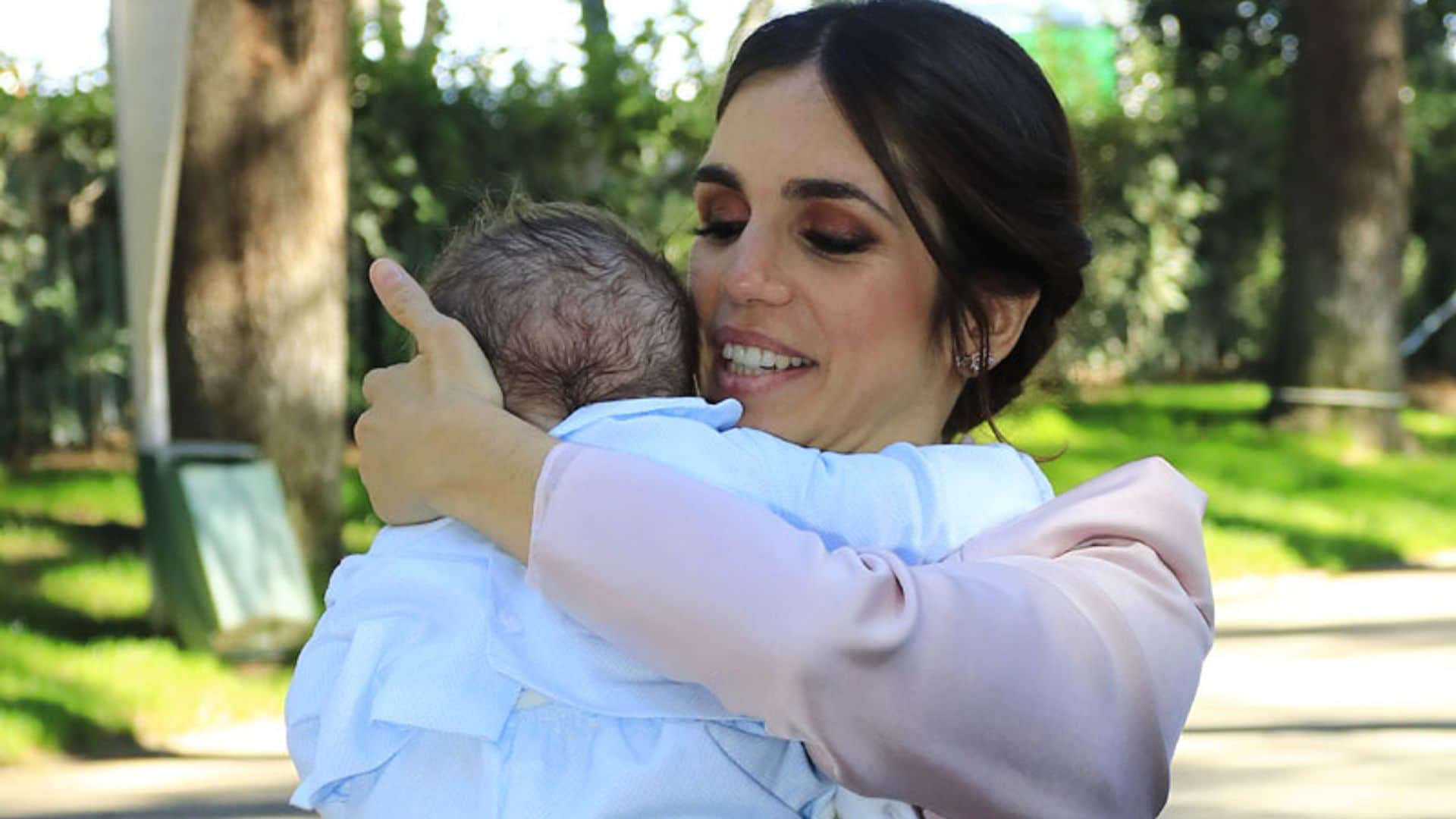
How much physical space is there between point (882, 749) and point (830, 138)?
80 cm

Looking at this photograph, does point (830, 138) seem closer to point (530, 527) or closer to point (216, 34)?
point (530, 527)

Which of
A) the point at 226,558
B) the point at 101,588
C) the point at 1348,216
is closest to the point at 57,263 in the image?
the point at 101,588

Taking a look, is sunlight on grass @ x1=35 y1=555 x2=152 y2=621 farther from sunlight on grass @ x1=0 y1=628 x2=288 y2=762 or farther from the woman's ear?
the woman's ear

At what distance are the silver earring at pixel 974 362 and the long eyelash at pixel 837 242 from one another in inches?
9.6

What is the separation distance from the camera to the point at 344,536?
7.88 meters

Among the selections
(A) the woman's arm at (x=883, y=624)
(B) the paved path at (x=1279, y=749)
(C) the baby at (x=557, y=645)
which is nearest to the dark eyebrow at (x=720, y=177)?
(C) the baby at (x=557, y=645)

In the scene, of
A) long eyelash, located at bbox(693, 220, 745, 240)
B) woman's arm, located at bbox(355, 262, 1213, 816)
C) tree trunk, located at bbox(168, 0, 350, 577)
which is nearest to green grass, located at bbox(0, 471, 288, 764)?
tree trunk, located at bbox(168, 0, 350, 577)

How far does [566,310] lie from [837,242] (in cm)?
33

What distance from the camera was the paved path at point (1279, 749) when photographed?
4988mm

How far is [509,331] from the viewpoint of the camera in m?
1.96

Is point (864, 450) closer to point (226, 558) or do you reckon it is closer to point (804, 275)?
point (804, 275)

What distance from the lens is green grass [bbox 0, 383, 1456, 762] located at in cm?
571

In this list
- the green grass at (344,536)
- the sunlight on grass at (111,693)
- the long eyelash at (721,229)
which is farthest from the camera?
the green grass at (344,536)

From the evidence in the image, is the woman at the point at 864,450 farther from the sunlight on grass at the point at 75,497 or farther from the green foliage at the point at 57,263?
the green foliage at the point at 57,263
